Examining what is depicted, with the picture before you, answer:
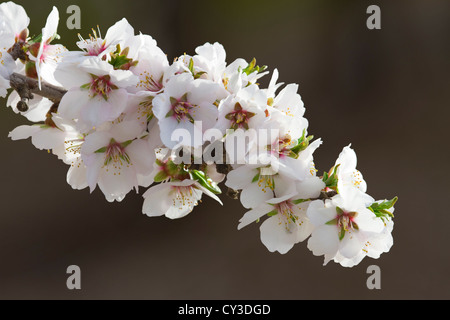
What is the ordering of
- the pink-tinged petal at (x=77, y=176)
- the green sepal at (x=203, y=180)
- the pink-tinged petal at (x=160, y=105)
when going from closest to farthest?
the pink-tinged petal at (x=160, y=105) < the green sepal at (x=203, y=180) < the pink-tinged petal at (x=77, y=176)

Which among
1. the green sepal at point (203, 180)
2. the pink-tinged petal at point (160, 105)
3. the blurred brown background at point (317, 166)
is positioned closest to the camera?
the pink-tinged petal at point (160, 105)

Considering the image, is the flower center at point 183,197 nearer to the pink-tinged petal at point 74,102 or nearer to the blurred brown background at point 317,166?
the pink-tinged petal at point 74,102

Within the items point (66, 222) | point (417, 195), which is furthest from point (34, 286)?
Result: point (417, 195)

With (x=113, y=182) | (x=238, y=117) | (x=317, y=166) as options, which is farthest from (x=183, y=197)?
(x=317, y=166)

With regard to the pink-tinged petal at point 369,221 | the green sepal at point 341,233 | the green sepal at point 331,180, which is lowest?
the green sepal at point 341,233

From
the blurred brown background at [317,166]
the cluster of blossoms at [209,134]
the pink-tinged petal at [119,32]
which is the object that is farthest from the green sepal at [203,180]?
the blurred brown background at [317,166]

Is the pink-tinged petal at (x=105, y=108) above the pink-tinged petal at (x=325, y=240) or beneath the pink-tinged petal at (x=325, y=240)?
above

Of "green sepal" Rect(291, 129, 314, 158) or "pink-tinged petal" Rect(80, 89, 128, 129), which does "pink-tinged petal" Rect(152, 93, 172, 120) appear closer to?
"pink-tinged petal" Rect(80, 89, 128, 129)
